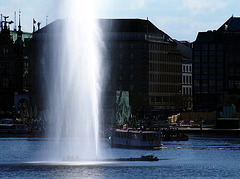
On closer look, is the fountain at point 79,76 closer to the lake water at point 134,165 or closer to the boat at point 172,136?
the lake water at point 134,165

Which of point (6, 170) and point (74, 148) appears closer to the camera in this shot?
point (6, 170)

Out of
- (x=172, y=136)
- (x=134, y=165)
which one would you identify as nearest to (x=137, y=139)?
(x=172, y=136)

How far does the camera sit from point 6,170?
116875 mm

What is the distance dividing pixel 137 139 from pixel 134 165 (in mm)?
36912

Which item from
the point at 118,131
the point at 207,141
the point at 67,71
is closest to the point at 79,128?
the point at 67,71

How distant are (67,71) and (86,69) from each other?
4028 mm

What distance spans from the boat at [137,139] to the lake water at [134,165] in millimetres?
2595

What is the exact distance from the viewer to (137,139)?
523 ft

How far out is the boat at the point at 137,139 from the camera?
158125 millimetres

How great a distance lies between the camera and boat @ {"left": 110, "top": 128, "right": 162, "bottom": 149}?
158m

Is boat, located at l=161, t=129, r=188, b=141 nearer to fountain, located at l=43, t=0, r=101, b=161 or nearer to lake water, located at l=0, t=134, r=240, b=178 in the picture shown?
lake water, located at l=0, t=134, r=240, b=178

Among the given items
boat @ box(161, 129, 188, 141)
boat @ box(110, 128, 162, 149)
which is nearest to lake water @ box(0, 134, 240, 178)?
boat @ box(110, 128, 162, 149)

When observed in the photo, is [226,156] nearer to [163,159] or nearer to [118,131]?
[163,159]

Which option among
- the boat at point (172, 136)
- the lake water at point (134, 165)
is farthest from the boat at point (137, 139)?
the boat at point (172, 136)
